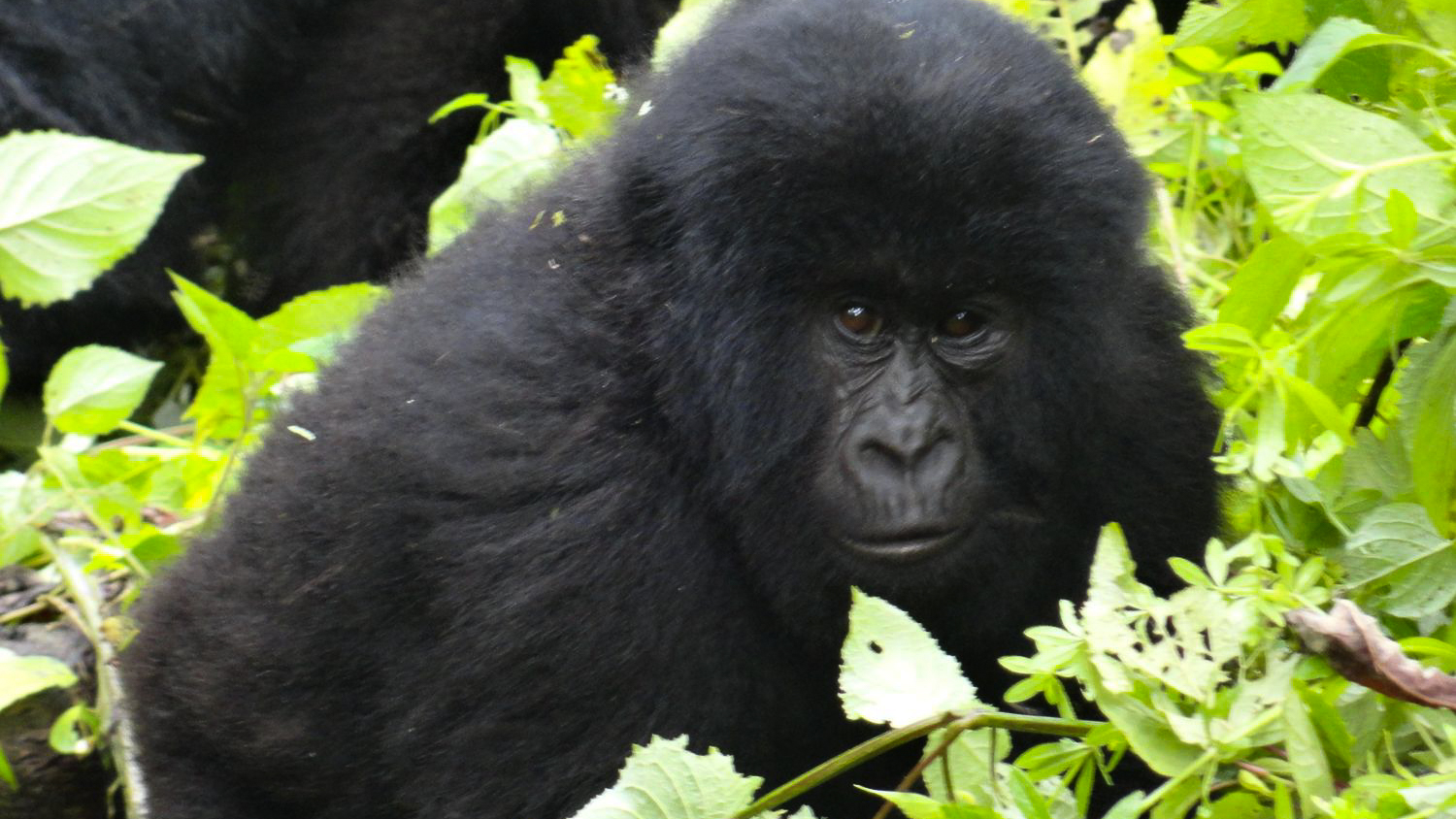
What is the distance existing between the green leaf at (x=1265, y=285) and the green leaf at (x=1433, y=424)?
Result: 202 millimetres

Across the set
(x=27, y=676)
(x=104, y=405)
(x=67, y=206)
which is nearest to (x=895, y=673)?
(x=27, y=676)

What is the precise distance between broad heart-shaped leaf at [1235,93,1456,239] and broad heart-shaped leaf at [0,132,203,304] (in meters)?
2.27

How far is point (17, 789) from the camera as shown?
3.43 metres

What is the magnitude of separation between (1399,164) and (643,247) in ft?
3.76

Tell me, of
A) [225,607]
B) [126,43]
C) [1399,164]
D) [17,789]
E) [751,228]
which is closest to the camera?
[1399,164]

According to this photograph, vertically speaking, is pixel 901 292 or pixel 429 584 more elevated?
pixel 901 292

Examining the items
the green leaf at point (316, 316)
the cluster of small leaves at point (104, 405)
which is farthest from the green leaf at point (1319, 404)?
the green leaf at point (316, 316)

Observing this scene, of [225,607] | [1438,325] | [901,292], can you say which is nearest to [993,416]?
[901,292]

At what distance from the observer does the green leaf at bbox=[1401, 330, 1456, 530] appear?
2350 mm

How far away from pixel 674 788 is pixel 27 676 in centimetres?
160

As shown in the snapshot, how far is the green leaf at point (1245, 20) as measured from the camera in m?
2.71

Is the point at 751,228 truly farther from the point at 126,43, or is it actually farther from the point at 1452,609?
the point at 126,43

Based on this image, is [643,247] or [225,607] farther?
[225,607]

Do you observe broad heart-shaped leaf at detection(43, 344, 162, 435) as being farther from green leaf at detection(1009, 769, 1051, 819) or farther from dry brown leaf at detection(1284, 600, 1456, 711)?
dry brown leaf at detection(1284, 600, 1456, 711)
